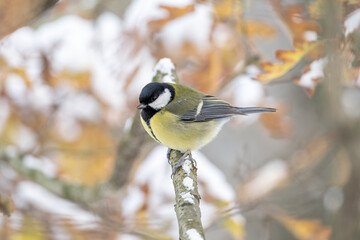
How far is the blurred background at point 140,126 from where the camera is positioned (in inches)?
127

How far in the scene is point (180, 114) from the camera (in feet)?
9.96

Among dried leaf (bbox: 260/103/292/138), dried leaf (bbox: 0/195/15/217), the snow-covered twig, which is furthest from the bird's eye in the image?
dried leaf (bbox: 260/103/292/138)

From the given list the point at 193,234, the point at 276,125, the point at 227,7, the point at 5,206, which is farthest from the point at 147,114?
the point at 276,125

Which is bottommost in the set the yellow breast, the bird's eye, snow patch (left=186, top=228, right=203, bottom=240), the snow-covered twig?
snow patch (left=186, top=228, right=203, bottom=240)

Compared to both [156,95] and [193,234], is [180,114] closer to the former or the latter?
[156,95]

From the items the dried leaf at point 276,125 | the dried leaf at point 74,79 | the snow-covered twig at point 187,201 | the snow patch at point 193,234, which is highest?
the dried leaf at point 74,79

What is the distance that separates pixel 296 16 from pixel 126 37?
1824 mm

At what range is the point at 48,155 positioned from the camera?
4547 mm

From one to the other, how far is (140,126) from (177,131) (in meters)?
0.37

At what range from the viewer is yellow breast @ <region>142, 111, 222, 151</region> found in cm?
285

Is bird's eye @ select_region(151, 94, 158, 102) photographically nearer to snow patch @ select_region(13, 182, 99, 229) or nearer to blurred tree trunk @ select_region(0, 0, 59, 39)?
blurred tree trunk @ select_region(0, 0, 59, 39)

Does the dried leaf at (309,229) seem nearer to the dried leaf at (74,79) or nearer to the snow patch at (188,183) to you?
the snow patch at (188,183)

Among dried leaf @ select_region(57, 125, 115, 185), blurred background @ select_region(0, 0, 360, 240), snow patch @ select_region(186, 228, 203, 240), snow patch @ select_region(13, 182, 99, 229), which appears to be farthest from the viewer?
dried leaf @ select_region(57, 125, 115, 185)

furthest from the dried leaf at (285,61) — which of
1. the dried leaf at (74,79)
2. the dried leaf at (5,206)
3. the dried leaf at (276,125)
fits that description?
the dried leaf at (74,79)
